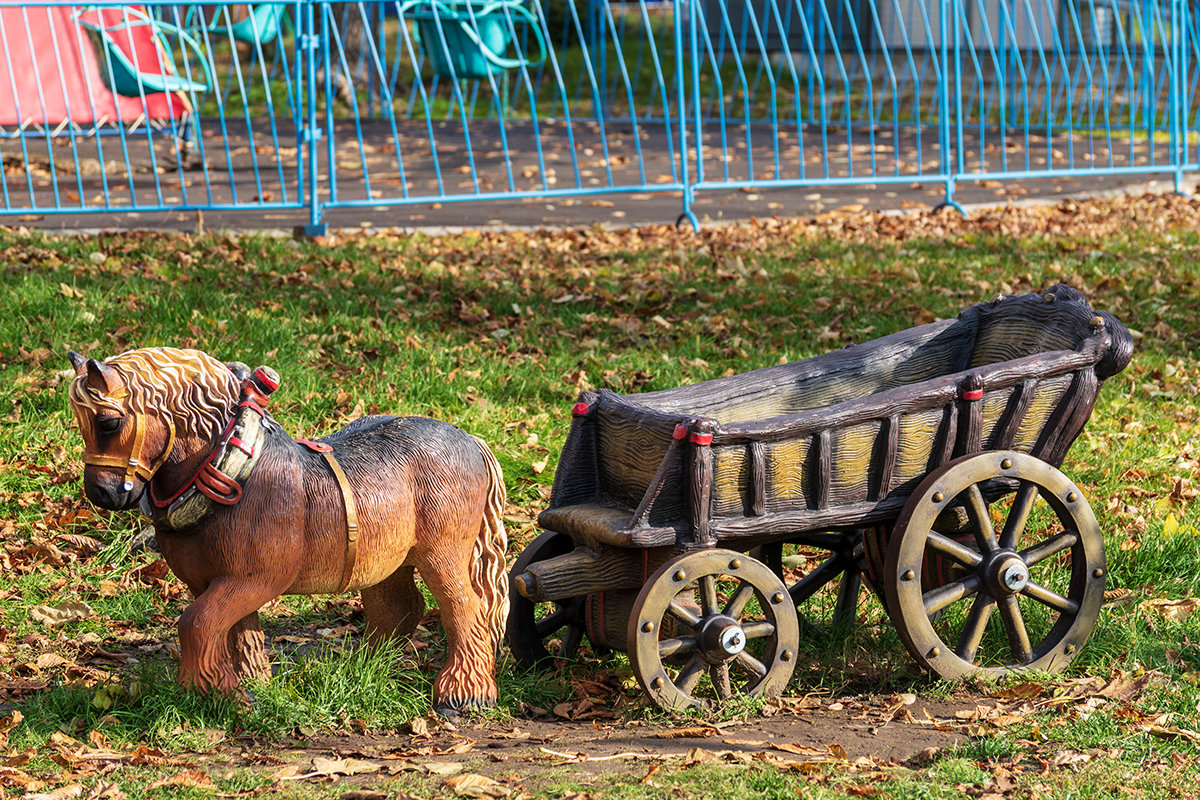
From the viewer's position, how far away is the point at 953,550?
3.95 m

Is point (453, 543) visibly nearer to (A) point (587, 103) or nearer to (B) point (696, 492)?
(B) point (696, 492)

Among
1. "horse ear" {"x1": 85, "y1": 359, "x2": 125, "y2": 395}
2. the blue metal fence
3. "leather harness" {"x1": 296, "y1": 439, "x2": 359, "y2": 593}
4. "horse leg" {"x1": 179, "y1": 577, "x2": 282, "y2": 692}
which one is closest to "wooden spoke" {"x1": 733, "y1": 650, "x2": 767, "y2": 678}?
"leather harness" {"x1": 296, "y1": 439, "x2": 359, "y2": 593}

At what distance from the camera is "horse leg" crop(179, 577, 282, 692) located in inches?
137

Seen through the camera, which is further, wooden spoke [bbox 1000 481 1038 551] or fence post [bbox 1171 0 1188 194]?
fence post [bbox 1171 0 1188 194]

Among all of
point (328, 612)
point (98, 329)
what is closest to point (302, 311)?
point (98, 329)

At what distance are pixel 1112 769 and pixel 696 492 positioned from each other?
1304 millimetres

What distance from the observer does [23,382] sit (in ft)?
20.2

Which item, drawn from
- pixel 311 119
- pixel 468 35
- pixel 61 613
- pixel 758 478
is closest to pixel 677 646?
pixel 758 478

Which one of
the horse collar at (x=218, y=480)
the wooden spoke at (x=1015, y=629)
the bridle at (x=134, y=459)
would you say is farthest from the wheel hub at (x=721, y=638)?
the bridle at (x=134, y=459)

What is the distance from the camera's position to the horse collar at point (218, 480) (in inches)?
134

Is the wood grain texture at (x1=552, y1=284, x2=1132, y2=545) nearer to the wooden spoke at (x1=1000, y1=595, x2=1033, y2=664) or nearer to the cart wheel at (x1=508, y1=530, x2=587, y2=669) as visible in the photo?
the cart wheel at (x1=508, y1=530, x2=587, y2=669)

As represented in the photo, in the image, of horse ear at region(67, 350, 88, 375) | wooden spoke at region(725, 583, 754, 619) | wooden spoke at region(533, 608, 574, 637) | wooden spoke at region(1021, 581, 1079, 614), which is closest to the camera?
horse ear at region(67, 350, 88, 375)

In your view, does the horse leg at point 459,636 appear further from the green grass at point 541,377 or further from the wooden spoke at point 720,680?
the wooden spoke at point 720,680

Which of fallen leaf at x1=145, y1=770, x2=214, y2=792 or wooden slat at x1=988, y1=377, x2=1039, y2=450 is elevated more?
wooden slat at x1=988, y1=377, x2=1039, y2=450
